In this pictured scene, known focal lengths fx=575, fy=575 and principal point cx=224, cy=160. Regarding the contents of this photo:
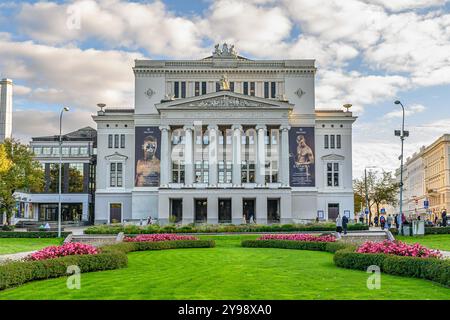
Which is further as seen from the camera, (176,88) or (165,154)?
(176,88)

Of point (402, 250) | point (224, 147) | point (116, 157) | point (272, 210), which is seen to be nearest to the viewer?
point (402, 250)

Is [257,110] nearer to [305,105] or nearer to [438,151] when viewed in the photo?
[305,105]

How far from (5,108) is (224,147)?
46.6m

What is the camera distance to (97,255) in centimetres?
2425

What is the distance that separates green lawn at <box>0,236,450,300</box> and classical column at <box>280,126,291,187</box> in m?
49.8

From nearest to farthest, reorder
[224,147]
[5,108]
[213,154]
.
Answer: [213,154]
[224,147]
[5,108]

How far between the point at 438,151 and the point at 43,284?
327 ft

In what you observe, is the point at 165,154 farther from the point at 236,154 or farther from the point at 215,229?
the point at 215,229

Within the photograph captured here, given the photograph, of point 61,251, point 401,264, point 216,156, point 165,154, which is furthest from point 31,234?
point 401,264

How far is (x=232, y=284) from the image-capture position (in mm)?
18719

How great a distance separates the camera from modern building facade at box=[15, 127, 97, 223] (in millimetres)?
93562

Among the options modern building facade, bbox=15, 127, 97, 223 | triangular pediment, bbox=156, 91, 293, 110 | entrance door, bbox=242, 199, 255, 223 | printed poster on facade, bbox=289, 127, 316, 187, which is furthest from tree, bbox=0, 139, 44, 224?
printed poster on facade, bbox=289, 127, 316, 187

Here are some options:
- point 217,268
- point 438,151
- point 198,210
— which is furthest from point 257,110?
point 217,268

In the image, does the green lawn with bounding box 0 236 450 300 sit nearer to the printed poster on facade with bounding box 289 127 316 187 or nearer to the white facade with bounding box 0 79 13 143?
the printed poster on facade with bounding box 289 127 316 187
